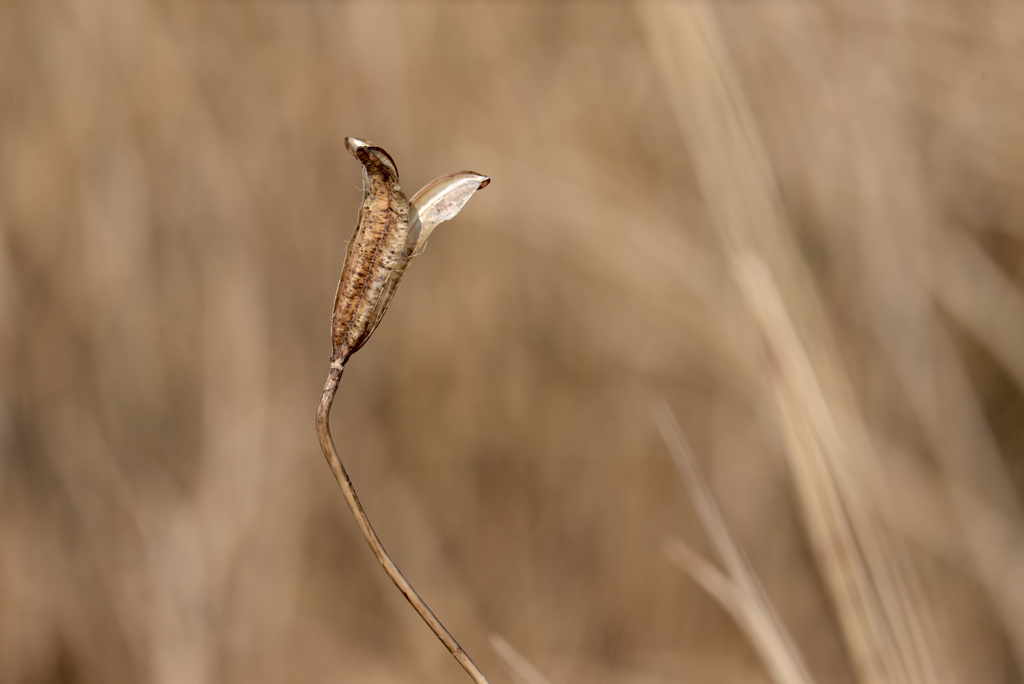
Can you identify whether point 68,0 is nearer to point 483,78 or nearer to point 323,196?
point 323,196

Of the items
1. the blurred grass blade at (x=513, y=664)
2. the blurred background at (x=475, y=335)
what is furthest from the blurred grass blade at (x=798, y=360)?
the blurred background at (x=475, y=335)

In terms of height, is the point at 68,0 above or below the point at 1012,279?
above

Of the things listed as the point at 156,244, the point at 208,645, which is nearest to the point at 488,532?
the point at 208,645

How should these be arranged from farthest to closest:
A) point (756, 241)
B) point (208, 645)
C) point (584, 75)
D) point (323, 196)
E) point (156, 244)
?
point (584, 75), point (323, 196), point (156, 244), point (208, 645), point (756, 241)

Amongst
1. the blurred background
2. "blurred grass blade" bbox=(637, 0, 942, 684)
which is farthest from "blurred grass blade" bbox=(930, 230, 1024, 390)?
"blurred grass blade" bbox=(637, 0, 942, 684)

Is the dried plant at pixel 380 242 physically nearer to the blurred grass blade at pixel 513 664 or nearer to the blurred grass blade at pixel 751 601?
the blurred grass blade at pixel 513 664

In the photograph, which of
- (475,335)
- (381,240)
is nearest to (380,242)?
(381,240)
